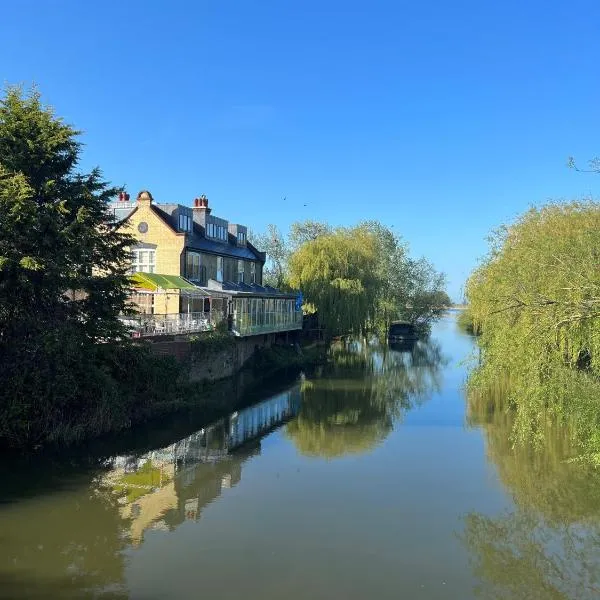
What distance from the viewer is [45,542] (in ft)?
33.3

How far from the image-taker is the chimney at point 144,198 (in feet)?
109

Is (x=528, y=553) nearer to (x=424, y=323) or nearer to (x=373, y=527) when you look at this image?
(x=373, y=527)

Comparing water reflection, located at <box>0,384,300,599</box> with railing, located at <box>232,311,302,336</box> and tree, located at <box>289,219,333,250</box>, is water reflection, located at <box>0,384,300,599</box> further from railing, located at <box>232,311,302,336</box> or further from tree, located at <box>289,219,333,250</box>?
tree, located at <box>289,219,333,250</box>

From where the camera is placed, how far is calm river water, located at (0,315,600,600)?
9008 mm

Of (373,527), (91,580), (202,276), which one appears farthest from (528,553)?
(202,276)

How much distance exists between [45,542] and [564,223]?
63.7 ft

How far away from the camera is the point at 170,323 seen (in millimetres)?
23484

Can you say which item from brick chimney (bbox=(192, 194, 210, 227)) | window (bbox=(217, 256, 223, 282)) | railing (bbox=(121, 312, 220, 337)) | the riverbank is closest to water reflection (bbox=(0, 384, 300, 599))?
the riverbank

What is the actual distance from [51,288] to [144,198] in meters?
18.5

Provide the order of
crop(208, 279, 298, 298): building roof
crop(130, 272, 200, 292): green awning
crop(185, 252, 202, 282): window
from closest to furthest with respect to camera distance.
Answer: crop(130, 272, 200, 292): green awning
crop(185, 252, 202, 282): window
crop(208, 279, 298, 298): building roof

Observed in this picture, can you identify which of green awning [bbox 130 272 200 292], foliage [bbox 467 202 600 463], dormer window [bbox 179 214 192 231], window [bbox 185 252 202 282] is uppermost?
dormer window [bbox 179 214 192 231]

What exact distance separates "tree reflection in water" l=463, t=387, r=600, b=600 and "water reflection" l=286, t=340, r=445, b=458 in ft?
14.4

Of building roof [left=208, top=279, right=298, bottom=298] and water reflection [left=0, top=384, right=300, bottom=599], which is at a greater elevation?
building roof [left=208, top=279, right=298, bottom=298]

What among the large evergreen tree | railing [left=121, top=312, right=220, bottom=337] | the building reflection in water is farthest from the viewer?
railing [left=121, top=312, right=220, bottom=337]
